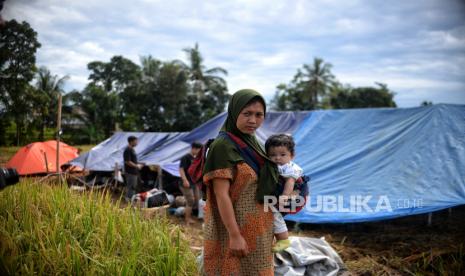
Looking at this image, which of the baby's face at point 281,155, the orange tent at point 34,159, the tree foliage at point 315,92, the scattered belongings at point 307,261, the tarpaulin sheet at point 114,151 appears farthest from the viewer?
the tree foliage at point 315,92

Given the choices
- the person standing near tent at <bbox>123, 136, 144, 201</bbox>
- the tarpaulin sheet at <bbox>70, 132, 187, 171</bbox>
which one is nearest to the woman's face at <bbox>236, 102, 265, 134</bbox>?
the person standing near tent at <bbox>123, 136, 144, 201</bbox>

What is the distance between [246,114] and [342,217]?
305cm

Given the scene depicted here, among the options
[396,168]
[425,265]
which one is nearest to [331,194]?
[396,168]

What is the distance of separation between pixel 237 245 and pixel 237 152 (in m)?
0.39

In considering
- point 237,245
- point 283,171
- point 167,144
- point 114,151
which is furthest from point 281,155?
A: point 114,151

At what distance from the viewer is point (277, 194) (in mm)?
1557

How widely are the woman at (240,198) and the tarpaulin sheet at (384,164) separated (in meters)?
2.76

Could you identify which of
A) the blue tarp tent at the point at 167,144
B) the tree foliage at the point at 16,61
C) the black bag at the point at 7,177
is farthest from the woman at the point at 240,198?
the blue tarp tent at the point at 167,144

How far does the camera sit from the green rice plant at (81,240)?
190cm

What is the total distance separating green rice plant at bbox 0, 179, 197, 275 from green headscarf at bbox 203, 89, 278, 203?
0.91m

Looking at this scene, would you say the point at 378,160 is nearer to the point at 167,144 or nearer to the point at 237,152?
the point at 237,152

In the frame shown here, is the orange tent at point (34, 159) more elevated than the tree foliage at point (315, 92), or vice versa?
Answer: the tree foliage at point (315, 92)

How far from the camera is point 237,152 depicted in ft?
4.65

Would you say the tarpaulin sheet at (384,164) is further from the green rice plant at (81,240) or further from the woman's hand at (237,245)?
the woman's hand at (237,245)
